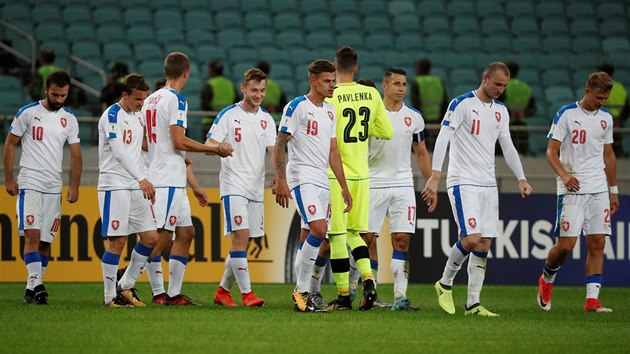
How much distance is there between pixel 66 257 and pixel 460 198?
655cm

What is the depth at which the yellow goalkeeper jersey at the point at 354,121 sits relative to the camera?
10.6 metres

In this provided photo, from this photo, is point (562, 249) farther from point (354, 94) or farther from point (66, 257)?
point (66, 257)

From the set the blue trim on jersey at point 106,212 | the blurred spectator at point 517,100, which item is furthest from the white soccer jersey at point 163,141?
the blurred spectator at point 517,100

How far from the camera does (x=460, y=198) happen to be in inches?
417

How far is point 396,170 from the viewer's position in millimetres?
11625

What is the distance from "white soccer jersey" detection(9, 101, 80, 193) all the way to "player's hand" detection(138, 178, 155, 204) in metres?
1.65

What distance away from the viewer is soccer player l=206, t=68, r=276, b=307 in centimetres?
1112

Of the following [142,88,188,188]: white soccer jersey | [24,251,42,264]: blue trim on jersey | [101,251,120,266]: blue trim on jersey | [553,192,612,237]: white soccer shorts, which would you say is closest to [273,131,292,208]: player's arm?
[142,88,188,188]: white soccer jersey

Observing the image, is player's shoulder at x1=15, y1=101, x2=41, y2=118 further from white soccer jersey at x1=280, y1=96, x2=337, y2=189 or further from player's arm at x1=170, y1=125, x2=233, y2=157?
white soccer jersey at x1=280, y1=96, x2=337, y2=189

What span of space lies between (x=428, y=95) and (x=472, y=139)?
7.27 metres

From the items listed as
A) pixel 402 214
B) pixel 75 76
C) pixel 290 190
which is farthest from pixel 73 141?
pixel 75 76

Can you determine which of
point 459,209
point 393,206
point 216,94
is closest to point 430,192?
point 459,209

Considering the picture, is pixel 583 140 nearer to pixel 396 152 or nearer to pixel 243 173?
pixel 396 152

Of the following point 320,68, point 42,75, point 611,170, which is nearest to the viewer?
point 320,68
